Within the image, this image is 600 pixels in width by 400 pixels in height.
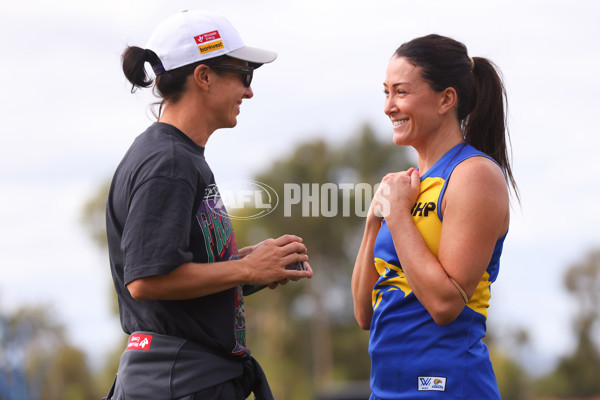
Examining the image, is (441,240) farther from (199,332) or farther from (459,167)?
(199,332)

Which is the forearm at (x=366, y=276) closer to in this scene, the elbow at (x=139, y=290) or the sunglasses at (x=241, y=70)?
the sunglasses at (x=241, y=70)

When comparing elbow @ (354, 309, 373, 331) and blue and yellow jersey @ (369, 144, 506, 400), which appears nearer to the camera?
blue and yellow jersey @ (369, 144, 506, 400)

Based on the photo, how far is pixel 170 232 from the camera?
306 cm

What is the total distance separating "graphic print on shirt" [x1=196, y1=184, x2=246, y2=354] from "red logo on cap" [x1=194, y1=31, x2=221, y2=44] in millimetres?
711

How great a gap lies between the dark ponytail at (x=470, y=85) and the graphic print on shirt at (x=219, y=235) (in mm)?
1130

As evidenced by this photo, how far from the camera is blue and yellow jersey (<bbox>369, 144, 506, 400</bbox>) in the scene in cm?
317

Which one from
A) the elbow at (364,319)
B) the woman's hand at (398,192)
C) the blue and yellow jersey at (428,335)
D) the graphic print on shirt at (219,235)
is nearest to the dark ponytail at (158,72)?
the graphic print on shirt at (219,235)

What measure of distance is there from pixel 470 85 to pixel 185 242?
5.11 ft

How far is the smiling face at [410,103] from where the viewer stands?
11.2 feet

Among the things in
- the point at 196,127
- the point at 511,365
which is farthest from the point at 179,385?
the point at 511,365

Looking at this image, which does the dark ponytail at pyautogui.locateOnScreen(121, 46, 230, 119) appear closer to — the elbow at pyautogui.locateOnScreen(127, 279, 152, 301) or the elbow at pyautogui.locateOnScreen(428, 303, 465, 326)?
the elbow at pyautogui.locateOnScreen(127, 279, 152, 301)

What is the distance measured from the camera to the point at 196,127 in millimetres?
3545

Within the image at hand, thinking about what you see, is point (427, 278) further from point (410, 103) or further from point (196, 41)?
point (196, 41)

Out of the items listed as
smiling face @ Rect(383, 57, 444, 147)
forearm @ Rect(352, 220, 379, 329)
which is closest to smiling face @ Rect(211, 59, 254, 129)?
smiling face @ Rect(383, 57, 444, 147)
